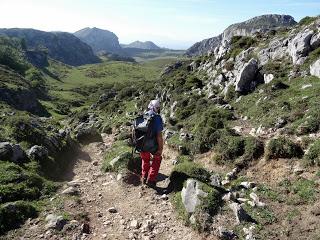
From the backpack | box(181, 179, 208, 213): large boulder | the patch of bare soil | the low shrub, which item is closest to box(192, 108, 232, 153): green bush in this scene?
the patch of bare soil

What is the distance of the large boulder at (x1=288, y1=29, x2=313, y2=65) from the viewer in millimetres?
28195

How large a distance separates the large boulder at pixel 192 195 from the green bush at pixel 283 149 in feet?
15.4

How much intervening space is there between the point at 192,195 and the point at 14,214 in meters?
5.40

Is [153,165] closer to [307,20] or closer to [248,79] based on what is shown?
[248,79]

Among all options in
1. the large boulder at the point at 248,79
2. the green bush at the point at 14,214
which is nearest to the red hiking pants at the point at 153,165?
the green bush at the point at 14,214

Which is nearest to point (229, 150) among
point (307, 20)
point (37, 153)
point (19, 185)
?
point (37, 153)

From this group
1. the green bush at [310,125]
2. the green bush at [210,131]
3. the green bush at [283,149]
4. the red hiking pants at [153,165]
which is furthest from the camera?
the green bush at [210,131]

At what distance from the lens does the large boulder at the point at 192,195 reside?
1134 centimetres

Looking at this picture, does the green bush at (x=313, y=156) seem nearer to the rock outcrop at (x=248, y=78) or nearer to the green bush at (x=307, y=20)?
the rock outcrop at (x=248, y=78)

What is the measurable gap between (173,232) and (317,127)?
9.02 metres

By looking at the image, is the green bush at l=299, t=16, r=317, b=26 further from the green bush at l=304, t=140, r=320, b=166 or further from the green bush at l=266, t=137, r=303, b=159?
the green bush at l=304, t=140, r=320, b=166

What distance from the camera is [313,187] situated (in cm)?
1201

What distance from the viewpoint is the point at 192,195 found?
11812 millimetres

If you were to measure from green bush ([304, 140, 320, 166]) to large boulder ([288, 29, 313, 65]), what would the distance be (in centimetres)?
1539
